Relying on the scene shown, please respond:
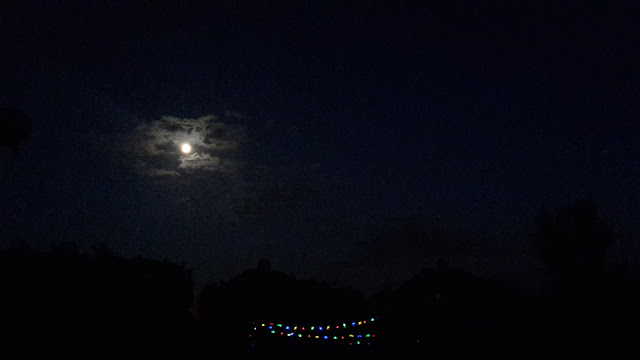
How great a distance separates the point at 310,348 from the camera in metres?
14.4

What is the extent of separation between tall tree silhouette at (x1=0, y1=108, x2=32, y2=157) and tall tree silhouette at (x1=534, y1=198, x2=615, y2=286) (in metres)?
24.7

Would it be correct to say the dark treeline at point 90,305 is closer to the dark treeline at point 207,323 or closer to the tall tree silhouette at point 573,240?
the dark treeline at point 207,323

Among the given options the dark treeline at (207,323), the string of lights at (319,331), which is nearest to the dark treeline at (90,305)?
the dark treeline at (207,323)

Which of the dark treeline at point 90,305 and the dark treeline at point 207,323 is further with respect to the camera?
the dark treeline at point 207,323

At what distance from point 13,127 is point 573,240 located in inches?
1066

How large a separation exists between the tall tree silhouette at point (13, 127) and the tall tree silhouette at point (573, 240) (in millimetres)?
24707

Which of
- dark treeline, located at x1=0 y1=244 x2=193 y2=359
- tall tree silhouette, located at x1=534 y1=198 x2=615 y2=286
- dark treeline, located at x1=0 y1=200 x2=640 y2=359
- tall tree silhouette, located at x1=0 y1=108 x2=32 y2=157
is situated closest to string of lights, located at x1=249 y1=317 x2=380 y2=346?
dark treeline, located at x1=0 y1=200 x2=640 y2=359

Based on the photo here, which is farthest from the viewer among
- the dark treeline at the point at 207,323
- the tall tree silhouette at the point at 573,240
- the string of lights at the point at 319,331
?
the tall tree silhouette at the point at 573,240

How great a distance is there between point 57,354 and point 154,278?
301cm

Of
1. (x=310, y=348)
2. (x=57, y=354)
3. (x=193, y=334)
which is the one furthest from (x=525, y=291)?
(x=57, y=354)

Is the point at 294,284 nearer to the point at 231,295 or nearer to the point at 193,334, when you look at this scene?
the point at 231,295

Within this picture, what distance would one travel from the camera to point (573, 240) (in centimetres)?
3036

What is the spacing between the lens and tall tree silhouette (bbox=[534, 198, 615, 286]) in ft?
96.4

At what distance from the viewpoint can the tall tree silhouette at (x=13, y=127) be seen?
43.0 feet
